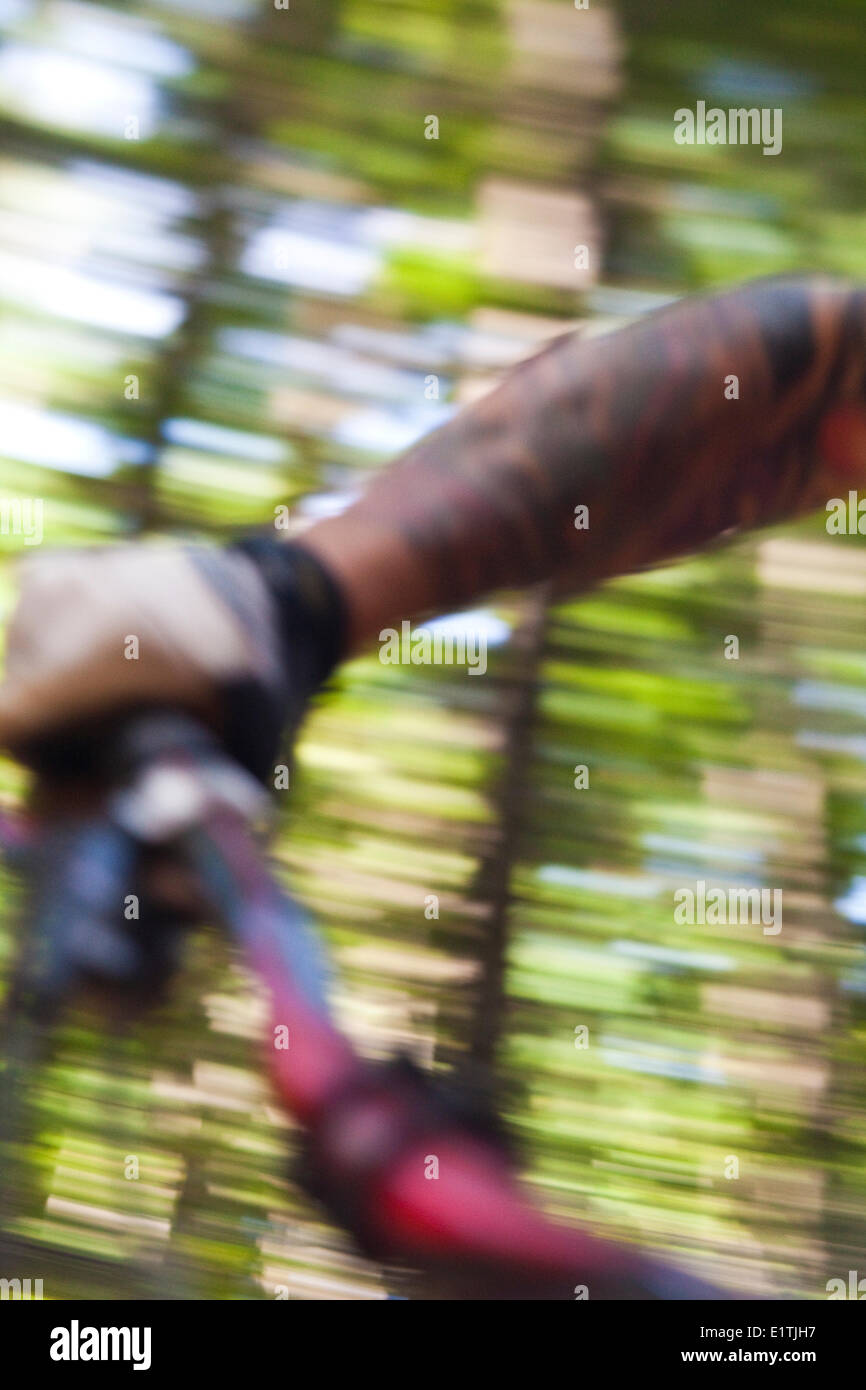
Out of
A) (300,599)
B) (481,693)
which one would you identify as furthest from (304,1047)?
(481,693)

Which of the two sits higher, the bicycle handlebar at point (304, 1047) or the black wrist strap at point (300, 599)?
the black wrist strap at point (300, 599)

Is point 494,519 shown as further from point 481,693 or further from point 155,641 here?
point 481,693

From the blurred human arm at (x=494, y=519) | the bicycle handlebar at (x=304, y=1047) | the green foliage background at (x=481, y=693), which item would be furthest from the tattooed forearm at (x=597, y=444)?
the green foliage background at (x=481, y=693)

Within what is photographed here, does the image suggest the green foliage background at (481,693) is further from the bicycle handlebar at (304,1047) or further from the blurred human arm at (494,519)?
the blurred human arm at (494,519)

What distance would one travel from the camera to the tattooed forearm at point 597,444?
0.55 meters

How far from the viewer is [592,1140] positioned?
3.04 feet

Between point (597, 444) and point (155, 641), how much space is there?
0.22 m

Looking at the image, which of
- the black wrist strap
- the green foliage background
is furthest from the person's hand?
the green foliage background

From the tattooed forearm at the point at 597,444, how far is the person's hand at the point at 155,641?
4 centimetres

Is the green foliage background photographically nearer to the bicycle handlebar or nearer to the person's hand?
the bicycle handlebar
